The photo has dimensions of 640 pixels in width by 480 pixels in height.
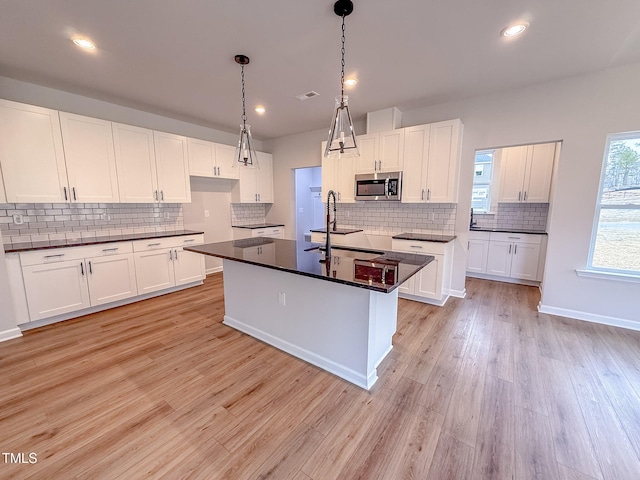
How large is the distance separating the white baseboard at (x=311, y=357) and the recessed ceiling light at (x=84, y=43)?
2859 mm

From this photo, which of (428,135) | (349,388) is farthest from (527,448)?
(428,135)

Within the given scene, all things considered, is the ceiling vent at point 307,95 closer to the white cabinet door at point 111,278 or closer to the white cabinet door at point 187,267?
the white cabinet door at point 187,267

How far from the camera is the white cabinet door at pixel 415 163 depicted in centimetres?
362

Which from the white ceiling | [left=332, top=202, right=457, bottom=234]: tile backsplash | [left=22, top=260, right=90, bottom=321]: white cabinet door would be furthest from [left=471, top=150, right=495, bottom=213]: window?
[left=22, top=260, right=90, bottom=321]: white cabinet door

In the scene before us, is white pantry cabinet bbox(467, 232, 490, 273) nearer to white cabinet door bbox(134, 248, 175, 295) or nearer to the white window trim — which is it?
the white window trim

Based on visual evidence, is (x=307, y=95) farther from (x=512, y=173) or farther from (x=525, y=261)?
(x=525, y=261)

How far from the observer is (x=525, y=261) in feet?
14.3

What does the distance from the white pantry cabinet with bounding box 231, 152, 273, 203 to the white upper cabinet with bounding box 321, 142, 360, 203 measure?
1.53 m

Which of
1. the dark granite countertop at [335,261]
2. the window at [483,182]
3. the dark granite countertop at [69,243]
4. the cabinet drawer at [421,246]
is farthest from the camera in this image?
the window at [483,182]

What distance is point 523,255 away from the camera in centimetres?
437

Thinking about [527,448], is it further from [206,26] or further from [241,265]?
[206,26]

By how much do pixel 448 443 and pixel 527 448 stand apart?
0.43 meters

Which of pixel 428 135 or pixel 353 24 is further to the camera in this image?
pixel 428 135

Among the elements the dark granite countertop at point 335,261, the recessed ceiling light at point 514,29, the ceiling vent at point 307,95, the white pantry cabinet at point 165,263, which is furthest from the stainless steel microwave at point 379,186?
the white pantry cabinet at point 165,263
